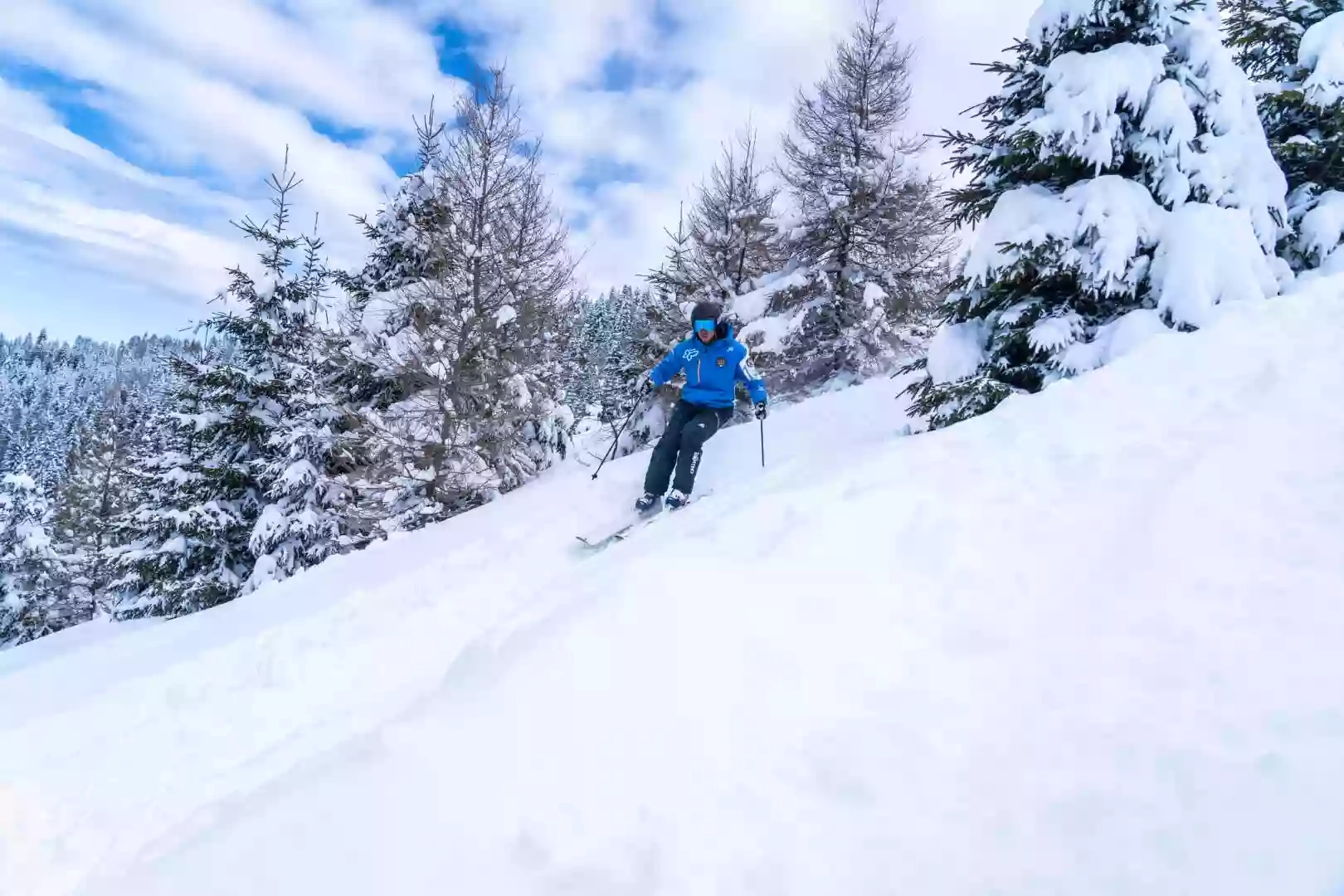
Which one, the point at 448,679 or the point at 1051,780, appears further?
the point at 448,679

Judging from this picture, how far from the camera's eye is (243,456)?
15266 mm

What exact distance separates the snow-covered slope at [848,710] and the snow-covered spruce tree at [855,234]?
36.1ft

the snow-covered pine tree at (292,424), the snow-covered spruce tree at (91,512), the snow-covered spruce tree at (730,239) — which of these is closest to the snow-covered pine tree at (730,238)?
the snow-covered spruce tree at (730,239)

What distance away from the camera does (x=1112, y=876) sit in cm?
171

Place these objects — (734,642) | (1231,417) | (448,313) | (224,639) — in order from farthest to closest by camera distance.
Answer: (448,313) < (224,639) < (1231,417) < (734,642)

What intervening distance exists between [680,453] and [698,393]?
833mm

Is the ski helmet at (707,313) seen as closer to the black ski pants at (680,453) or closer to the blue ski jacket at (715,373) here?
the blue ski jacket at (715,373)

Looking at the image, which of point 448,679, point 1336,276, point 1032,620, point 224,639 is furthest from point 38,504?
point 1336,276

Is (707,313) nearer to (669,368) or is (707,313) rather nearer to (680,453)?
(669,368)

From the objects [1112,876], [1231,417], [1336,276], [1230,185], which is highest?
[1230,185]

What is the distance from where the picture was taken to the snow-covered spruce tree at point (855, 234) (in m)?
15.4

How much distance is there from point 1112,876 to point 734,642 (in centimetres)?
141

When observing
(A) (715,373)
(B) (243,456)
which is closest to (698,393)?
(A) (715,373)

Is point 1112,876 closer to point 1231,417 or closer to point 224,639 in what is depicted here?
point 1231,417
